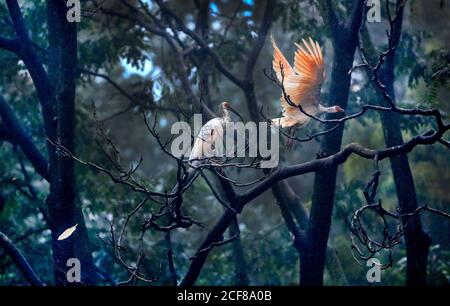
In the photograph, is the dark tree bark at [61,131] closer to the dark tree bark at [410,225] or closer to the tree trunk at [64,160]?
the tree trunk at [64,160]

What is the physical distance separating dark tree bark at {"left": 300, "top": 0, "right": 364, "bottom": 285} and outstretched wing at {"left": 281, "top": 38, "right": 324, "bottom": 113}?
81cm

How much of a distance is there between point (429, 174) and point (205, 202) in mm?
3532

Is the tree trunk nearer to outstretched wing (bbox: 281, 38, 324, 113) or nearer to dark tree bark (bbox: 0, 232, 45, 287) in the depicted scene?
dark tree bark (bbox: 0, 232, 45, 287)

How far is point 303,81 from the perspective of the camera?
4996mm

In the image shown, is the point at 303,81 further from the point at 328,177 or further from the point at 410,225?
the point at 410,225

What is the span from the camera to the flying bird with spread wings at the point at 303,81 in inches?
194

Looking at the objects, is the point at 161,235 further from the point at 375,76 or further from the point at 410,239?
the point at 375,76

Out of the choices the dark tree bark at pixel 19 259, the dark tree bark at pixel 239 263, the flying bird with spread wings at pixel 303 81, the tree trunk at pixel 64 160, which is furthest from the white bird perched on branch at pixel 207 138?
the dark tree bark at pixel 239 263

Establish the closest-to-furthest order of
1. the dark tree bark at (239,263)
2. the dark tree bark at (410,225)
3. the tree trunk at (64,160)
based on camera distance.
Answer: the tree trunk at (64,160) < the dark tree bark at (410,225) < the dark tree bark at (239,263)

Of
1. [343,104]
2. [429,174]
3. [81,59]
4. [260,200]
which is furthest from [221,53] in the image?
[260,200]

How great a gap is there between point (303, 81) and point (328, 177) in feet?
4.04

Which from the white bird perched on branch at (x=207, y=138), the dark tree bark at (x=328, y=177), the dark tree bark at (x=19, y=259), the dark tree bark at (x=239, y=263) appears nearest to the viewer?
the white bird perched on branch at (x=207, y=138)

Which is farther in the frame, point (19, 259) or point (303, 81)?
point (303, 81)

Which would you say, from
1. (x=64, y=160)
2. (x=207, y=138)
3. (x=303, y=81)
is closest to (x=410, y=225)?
(x=303, y=81)
